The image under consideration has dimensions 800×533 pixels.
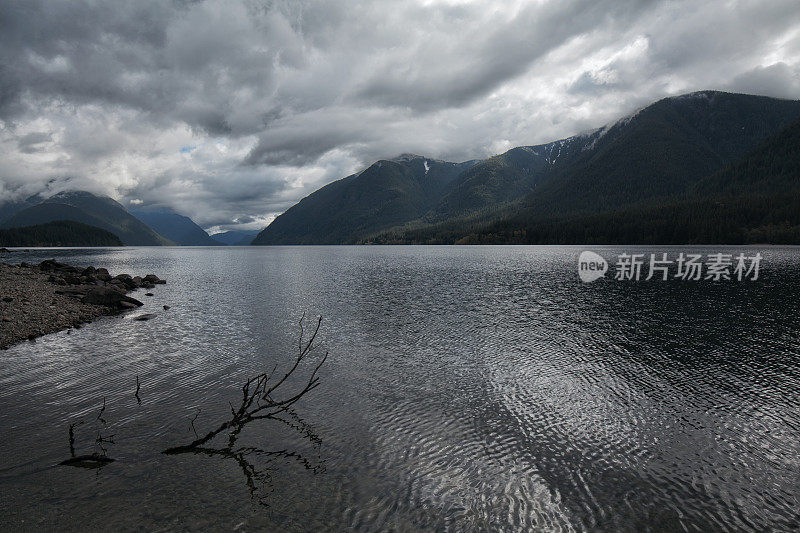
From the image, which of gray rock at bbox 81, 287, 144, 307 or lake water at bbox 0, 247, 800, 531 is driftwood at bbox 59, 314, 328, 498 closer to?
lake water at bbox 0, 247, 800, 531

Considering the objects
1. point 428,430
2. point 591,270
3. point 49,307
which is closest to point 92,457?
point 428,430

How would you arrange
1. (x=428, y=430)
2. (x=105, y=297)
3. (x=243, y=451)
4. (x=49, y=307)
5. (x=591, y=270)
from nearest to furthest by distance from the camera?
(x=243, y=451), (x=428, y=430), (x=49, y=307), (x=105, y=297), (x=591, y=270)

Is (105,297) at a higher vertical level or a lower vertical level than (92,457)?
higher

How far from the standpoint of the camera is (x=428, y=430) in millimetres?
14703

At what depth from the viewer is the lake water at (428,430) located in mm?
10234

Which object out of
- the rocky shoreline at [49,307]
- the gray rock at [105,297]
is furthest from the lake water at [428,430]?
the gray rock at [105,297]

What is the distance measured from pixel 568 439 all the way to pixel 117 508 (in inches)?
580

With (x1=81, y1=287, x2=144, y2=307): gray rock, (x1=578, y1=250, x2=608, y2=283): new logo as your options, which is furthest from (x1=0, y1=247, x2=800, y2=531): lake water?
(x1=578, y1=250, x2=608, y2=283): new logo

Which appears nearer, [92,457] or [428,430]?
[92,457]

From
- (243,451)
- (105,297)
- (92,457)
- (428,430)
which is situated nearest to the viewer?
(92,457)

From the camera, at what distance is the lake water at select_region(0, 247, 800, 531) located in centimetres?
1023

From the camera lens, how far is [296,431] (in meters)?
14.6

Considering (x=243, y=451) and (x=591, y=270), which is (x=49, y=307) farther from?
(x=591, y=270)

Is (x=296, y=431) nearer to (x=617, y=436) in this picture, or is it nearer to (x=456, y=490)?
(x=456, y=490)
